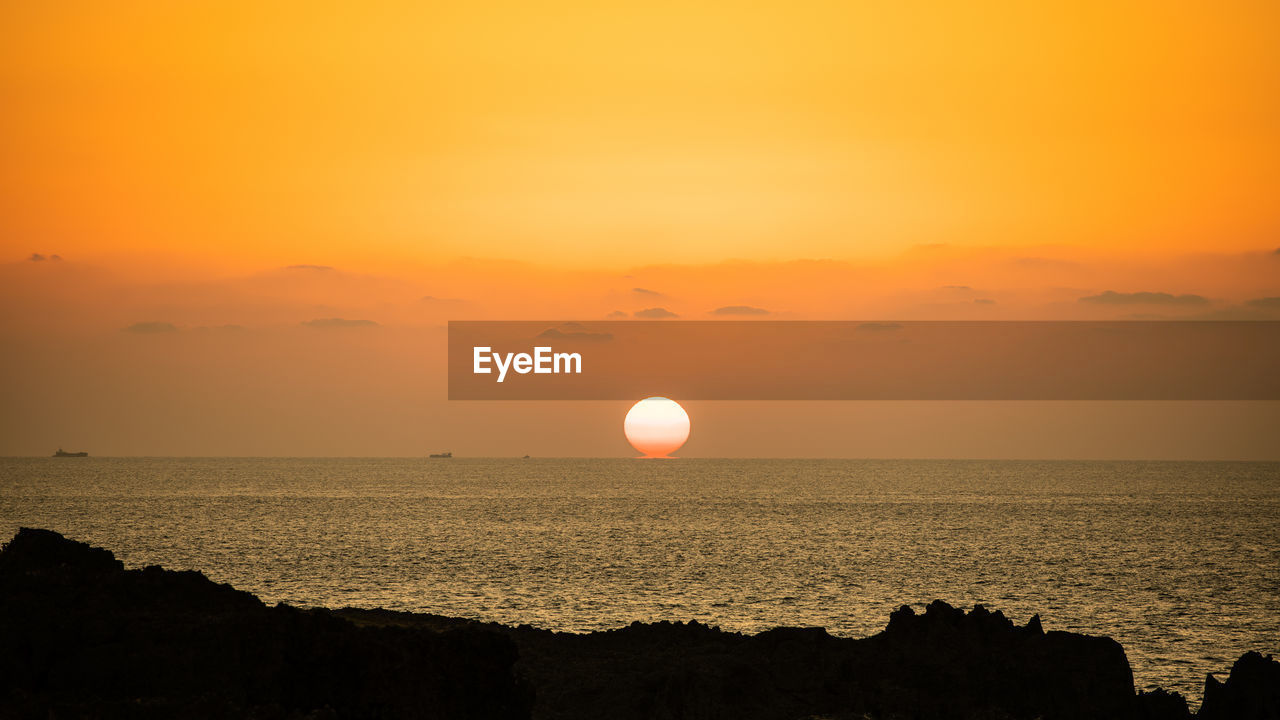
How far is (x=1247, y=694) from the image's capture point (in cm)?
2784

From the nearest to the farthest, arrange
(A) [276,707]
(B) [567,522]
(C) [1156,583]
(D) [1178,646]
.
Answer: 1. (A) [276,707]
2. (D) [1178,646]
3. (C) [1156,583]
4. (B) [567,522]

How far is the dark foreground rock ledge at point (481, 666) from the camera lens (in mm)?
20078

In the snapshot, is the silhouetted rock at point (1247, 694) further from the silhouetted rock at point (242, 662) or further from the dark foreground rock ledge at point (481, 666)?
the silhouetted rock at point (242, 662)

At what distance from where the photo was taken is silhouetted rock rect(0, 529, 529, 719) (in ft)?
64.8

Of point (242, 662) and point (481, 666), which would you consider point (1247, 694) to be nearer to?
point (481, 666)

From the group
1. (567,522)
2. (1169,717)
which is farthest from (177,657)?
(567,522)

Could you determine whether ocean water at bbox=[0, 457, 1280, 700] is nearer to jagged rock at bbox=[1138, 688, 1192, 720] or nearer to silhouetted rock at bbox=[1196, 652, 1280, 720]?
jagged rock at bbox=[1138, 688, 1192, 720]

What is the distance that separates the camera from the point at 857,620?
52875 mm

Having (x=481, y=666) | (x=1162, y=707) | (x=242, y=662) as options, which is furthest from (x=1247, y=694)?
(x=242, y=662)

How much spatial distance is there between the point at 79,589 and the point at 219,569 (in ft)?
181

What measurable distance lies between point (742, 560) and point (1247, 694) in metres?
53.3

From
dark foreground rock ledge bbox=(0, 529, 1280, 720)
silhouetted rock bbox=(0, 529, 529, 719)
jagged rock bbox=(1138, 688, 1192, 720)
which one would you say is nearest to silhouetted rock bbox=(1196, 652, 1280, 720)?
dark foreground rock ledge bbox=(0, 529, 1280, 720)

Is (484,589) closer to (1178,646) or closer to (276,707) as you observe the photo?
(1178,646)

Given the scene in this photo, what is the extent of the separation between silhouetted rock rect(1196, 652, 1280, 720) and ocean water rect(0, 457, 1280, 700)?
31.1 feet
